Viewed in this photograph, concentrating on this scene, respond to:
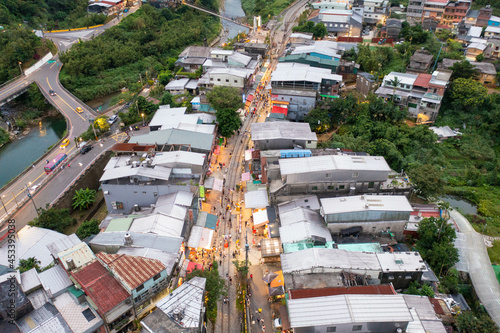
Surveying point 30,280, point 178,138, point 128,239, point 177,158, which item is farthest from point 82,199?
point 30,280

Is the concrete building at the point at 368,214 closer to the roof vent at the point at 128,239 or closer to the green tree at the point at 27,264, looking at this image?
the roof vent at the point at 128,239

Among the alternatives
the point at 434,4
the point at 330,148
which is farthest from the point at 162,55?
the point at 434,4

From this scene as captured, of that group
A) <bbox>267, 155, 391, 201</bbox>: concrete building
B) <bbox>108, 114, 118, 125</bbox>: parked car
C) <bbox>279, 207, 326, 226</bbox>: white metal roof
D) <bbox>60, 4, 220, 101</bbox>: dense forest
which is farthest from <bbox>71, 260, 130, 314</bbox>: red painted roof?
<bbox>60, 4, 220, 101</bbox>: dense forest

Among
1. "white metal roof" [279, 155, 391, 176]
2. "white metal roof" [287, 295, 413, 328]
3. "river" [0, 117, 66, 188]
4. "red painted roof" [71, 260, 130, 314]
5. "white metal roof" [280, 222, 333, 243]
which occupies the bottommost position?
"river" [0, 117, 66, 188]

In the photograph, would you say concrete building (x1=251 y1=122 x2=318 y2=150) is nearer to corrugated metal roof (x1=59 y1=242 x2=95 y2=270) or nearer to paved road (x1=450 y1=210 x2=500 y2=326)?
paved road (x1=450 y1=210 x2=500 y2=326)

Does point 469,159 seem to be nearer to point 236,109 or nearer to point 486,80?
point 486,80
